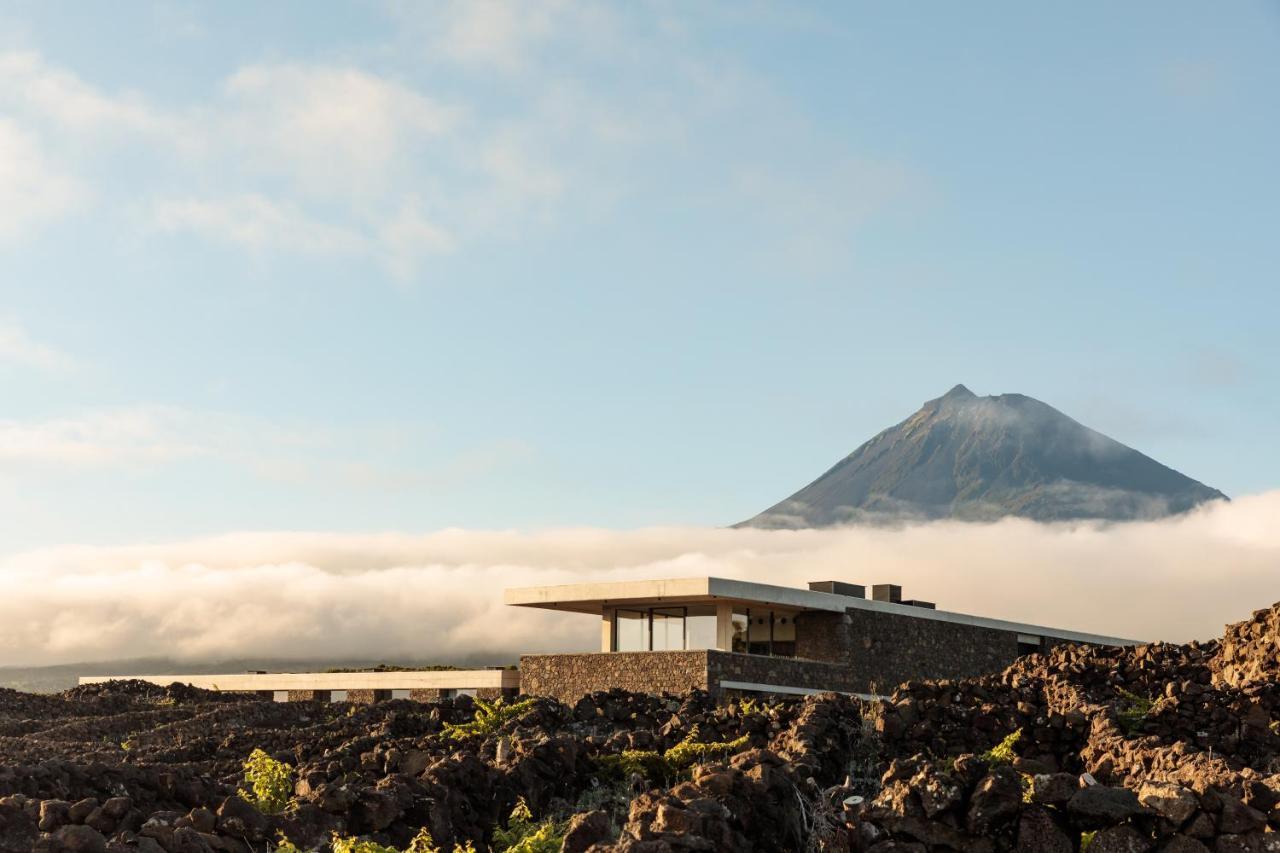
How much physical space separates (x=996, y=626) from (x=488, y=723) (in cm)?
2266

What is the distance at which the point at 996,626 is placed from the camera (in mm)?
42500

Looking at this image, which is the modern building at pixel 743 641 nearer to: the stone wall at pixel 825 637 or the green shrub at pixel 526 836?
the stone wall at pixel 825 637

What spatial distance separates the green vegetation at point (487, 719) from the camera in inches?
934

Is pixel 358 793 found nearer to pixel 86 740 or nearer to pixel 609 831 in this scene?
pixel 609 831

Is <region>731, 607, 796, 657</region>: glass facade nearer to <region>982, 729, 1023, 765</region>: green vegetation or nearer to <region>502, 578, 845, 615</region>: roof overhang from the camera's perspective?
<region>502, 578, 845, 615</region>: roof overhang

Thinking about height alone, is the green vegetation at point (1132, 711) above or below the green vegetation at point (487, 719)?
above

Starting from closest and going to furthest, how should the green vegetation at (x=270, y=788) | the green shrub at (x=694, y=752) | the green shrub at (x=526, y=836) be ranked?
the green shrub at (x=526, y=836), the green vegetation at (x=270, y=788), the green shrub at (x=694, y=752)

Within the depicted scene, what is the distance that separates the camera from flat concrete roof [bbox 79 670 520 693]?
134 feet

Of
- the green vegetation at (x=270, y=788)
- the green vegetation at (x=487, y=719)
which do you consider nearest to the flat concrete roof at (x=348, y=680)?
the green vegetation at (x=487, y=719)

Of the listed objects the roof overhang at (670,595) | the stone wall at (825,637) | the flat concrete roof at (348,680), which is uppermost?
the roof overhang at (670,595)

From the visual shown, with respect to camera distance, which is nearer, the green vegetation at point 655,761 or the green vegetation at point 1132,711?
the green vegetation at point 655,761

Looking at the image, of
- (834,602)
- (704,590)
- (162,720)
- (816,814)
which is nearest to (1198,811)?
(816,814)

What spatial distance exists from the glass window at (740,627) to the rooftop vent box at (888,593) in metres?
5.83

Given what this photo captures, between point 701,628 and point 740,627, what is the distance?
115cm
